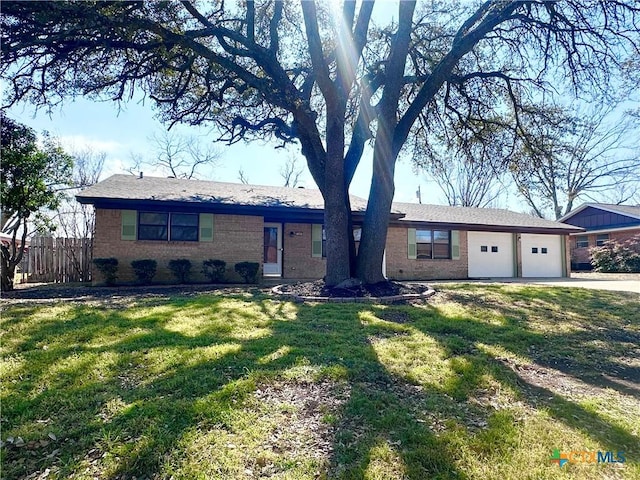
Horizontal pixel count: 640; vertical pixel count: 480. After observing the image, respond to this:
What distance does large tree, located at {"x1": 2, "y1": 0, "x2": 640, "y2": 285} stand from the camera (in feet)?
24.8

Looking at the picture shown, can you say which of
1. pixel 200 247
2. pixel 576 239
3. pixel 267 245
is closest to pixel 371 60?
pixel 267 245

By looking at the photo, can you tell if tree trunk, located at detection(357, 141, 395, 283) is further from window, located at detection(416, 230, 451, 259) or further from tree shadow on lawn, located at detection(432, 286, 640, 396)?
window, located at detection(416, 230, 451, 259)

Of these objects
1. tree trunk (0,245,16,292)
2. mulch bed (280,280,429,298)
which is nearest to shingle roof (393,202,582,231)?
mulch bed (280,280,429,298)

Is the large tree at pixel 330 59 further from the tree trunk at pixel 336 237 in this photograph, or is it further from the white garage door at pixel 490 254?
the white garage door at pixel 490 254

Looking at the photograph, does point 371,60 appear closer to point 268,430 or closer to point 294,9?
point 294,9

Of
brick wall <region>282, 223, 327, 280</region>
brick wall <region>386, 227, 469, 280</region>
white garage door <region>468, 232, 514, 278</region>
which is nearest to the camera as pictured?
brick wall <region>282, 223, 327, 280</region>

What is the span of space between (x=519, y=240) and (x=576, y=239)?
13.2 m

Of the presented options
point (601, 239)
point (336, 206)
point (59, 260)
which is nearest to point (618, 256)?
point (601, 239)

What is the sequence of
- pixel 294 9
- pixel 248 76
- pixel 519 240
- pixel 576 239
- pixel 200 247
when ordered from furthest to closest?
1. pixel 576 239
2. pixel 519 240
3. pixel 200 247
4. pixel 294 9
5. pixel 248 76

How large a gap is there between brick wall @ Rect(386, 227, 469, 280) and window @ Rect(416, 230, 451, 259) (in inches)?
12.4

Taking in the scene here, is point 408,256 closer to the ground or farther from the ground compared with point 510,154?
closer to the ground

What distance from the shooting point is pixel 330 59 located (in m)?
10.5

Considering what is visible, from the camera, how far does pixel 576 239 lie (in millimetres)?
26719

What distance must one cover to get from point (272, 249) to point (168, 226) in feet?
12.9
